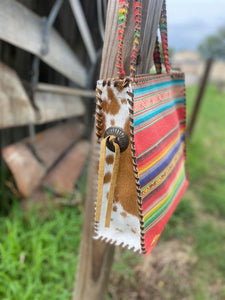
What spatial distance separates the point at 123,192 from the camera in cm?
84

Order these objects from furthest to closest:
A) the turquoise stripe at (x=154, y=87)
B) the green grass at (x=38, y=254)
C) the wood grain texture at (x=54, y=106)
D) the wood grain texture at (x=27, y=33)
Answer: the wood grain texture at (x=54, y=106), the green grass at (x=38, y=254), the wood grain texture at (x=27, y=33), the turquoise stripe at (x=154, y=87)

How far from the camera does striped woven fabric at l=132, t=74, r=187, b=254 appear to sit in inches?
30.0

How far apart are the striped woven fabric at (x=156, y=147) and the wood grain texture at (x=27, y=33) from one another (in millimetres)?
933

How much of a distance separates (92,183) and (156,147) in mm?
412

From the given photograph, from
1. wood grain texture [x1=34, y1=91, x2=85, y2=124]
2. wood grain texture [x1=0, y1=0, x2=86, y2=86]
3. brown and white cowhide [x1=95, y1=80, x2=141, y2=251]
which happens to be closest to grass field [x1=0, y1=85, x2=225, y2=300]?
wood grain texture [x1=34, y1=91, x2=85, y2=124]

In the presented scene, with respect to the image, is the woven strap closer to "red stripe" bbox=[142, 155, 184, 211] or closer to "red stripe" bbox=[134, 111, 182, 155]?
"red stripe" bbox=[134, 111, 182, 155]

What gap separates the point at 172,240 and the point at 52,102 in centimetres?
184

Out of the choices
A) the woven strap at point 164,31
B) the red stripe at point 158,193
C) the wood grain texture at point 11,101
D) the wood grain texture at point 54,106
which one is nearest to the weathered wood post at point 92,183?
the woven strap at point 164,31

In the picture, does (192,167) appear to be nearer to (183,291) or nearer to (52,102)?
(183,291)

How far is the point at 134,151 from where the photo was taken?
0.73 metres

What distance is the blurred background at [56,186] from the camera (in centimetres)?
167

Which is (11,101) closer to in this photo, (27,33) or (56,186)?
(27,33)

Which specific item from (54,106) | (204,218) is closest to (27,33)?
(54,106)

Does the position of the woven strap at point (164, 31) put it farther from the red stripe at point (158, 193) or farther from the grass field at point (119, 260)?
the grass field at point (119, 260)
